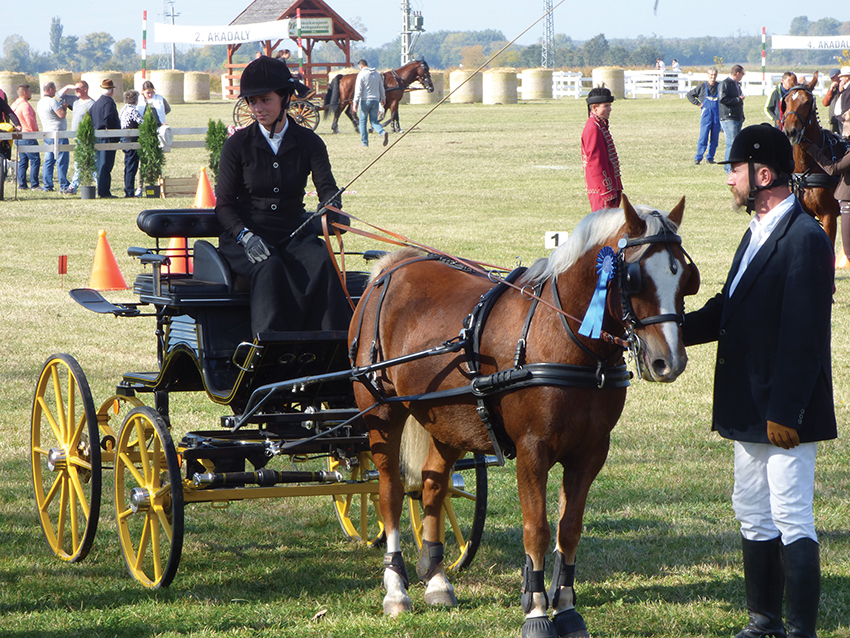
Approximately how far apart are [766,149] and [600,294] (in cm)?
78

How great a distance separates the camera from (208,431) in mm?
5012

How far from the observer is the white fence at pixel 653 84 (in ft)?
157

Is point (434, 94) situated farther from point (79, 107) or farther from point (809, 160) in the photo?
point (809, 160)

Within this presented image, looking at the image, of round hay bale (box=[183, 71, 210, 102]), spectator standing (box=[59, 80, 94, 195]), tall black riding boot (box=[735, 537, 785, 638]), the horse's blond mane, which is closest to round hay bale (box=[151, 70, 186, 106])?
round hay bale (box=[183, 71, 210, 102])

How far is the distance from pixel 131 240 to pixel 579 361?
43.3 feet

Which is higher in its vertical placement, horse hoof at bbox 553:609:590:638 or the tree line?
the tree line

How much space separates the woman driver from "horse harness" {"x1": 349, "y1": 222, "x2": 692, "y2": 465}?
743 millimetres

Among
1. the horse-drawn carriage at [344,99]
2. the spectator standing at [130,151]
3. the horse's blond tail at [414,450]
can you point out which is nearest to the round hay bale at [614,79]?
the horse-drawn carriage at [344,99]

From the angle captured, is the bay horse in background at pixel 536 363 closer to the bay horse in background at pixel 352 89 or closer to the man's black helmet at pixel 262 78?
the man's black helmet at pixel 262 78

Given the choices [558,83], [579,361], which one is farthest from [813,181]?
[558,83]

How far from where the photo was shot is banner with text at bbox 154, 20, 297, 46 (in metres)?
47.0

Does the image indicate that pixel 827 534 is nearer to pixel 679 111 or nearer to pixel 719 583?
pixel 719 583

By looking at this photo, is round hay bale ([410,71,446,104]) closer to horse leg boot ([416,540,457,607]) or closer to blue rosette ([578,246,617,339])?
horse leg boot ([416,540,457,607])

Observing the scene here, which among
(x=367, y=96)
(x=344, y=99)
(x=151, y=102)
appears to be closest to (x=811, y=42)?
(x=344, y=99)
